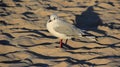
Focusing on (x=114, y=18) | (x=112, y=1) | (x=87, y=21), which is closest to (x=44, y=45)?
(x=87, y=21)

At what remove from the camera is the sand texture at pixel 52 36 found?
572 centimetres

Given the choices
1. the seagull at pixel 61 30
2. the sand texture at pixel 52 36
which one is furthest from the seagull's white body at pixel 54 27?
the sand texture at pixel 52 36

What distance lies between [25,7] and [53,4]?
31.3 inches

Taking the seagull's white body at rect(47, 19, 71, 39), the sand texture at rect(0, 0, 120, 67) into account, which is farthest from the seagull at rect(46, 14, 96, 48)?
the sand texture at rect(0, 0, 120, 67)

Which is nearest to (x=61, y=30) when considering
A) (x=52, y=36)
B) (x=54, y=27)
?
(x=54, y=27)

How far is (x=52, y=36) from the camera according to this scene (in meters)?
6.88

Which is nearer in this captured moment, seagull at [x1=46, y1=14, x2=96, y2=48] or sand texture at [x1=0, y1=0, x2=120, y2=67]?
sand texture at [x1=0, y1=0, x2=120, y2=67]

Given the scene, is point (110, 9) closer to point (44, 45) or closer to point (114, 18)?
point (114, 18)

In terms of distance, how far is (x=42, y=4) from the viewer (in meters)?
8.69

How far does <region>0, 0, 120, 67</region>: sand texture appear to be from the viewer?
225 inches

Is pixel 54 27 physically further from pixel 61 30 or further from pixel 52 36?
pixel 52 36

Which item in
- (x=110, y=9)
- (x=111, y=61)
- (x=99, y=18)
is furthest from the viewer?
(x=110, y=9)

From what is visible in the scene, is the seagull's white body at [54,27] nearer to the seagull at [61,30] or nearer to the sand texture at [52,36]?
the seagull at [61,30]

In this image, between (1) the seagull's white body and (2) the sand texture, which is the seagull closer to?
Result: (1) the seagull's white body
